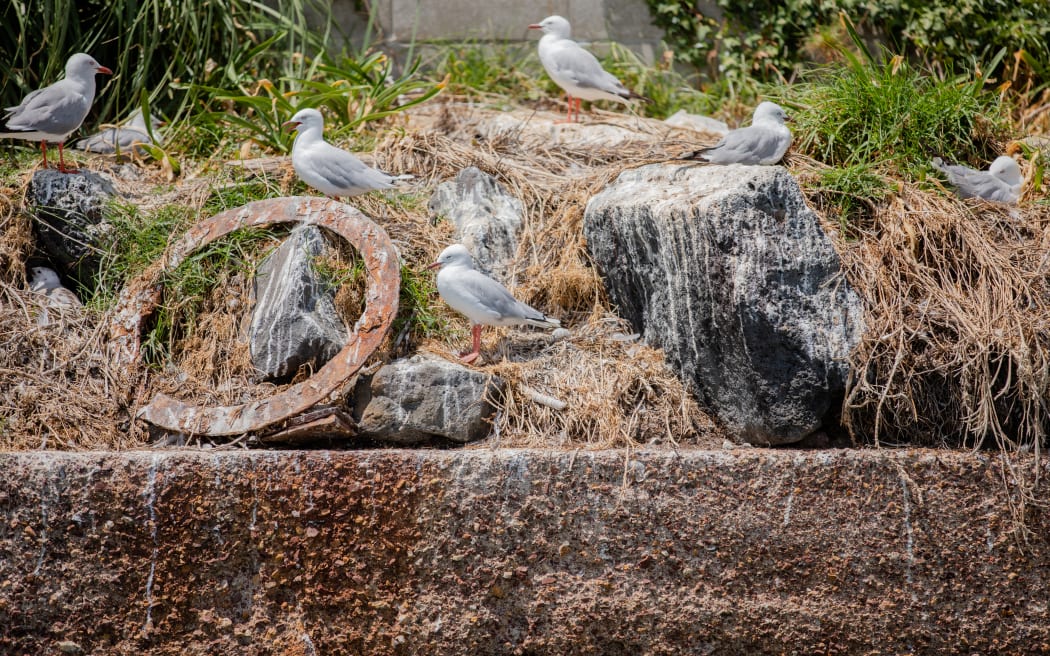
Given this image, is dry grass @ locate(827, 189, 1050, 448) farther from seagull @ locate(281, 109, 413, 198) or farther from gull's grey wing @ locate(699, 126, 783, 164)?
seagull @ locate(281, 109, 413, 198)

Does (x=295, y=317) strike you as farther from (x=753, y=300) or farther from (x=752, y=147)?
(x=752, y=147)

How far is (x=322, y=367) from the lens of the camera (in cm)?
327

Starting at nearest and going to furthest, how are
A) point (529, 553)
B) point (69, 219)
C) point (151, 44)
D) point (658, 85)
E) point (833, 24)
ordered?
point (529, 553) < point (69, 219) < point (151, 44) < point (833, 24) < point (658, 85)

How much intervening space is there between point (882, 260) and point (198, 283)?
2.51 m

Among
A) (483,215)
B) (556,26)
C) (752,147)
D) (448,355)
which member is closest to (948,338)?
(752,147)

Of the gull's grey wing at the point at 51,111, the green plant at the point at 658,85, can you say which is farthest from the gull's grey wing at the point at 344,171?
the green plant at the point at 658,85

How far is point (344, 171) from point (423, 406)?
1.08 meters

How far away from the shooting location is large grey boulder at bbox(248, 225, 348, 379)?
334 centimetres

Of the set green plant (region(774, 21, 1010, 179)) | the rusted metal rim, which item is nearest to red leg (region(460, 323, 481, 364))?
the rusted metal rim

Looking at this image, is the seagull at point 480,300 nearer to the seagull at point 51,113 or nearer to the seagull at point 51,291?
the seagull at point 51,291

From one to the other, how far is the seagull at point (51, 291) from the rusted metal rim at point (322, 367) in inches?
10.3

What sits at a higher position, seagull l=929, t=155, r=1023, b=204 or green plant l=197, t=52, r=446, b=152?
green plant l=197, t=52, r=446, b=152

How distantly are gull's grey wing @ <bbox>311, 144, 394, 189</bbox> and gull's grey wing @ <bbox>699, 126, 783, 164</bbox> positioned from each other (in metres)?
1.29

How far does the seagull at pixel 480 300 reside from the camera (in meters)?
3.23
